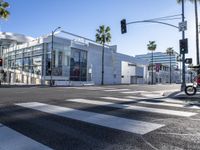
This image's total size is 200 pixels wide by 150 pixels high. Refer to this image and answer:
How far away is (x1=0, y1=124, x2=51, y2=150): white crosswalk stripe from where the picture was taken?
3.89 m

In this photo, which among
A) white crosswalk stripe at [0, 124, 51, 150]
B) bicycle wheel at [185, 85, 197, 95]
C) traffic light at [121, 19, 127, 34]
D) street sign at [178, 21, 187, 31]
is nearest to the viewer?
white crosswalk stripe at [0, 124, 51, 150]

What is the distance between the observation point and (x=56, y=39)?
4534 cm

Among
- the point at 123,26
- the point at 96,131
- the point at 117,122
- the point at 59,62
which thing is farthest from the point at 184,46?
the point at 59,62

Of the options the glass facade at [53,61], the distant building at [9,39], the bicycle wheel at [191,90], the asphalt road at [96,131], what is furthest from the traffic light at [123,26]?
the distant building at [9,39]

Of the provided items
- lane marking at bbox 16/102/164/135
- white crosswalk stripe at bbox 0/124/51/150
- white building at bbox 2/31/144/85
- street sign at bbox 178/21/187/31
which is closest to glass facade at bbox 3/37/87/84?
white building at bbox 2/31/144/85

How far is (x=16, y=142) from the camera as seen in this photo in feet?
13.7

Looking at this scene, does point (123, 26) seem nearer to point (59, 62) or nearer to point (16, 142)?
point (16, 142)

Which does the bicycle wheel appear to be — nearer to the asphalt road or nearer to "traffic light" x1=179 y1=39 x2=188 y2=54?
"traffic light" x1=179 y1=39 x2=188 y2=54

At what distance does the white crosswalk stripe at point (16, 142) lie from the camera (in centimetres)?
389

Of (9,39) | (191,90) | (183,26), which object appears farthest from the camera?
(9,39)

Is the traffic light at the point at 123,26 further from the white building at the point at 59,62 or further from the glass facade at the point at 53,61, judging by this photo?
the glass facade at the point at 53,61

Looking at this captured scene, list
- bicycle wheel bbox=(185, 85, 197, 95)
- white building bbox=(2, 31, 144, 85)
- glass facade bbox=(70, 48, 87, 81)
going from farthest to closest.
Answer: glass facade bbox=(70, 48, 87, 81)
white building bbox=(2, 31, 144, 85)
bicycle wheel bbox=(185, 85, 197, 95)

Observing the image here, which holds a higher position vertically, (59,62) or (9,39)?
(9,39)

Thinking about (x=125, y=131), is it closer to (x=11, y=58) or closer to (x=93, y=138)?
(x=93, y=138)
